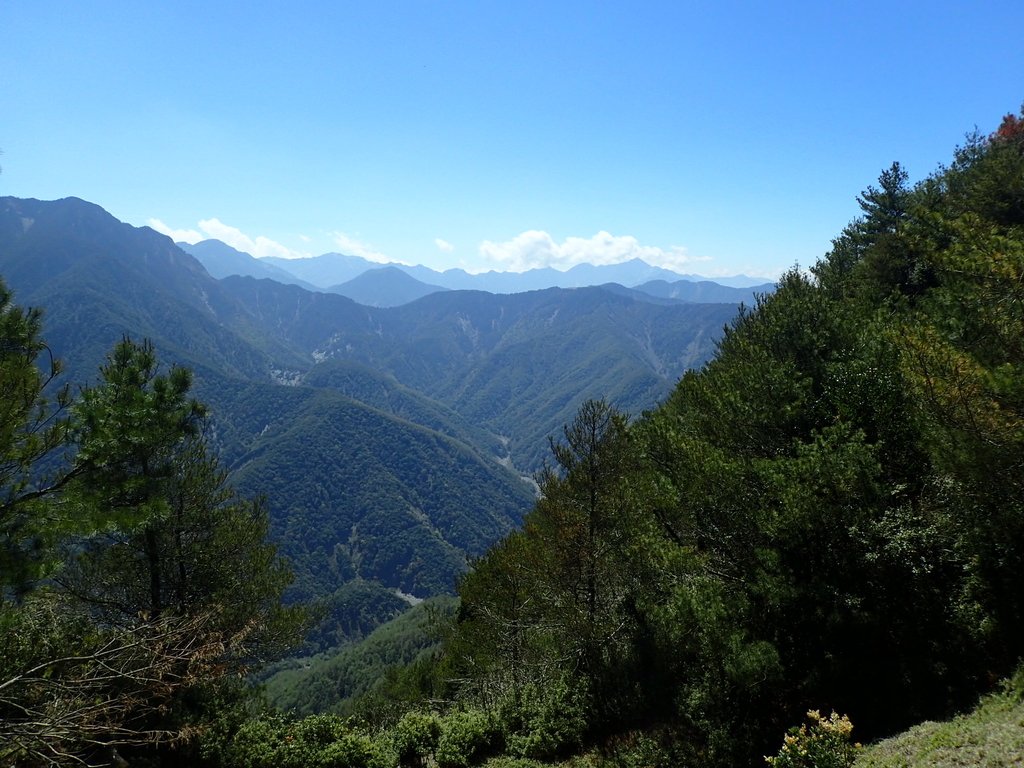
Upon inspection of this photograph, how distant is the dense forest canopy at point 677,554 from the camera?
952cm

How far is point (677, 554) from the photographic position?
13836 mm

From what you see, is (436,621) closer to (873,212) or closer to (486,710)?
(486,710)

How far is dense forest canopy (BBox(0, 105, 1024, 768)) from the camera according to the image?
9.52 m


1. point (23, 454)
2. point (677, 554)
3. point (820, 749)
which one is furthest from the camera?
point (677, 554)

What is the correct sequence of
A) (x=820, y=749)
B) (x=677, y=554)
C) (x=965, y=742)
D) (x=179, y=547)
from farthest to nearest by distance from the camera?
(x=179, y=547)
(x=677, y=554)
(x=820, y=749)
(x=965, y=742)

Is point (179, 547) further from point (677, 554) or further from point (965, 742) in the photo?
point (965, 742)

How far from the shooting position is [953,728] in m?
9.38

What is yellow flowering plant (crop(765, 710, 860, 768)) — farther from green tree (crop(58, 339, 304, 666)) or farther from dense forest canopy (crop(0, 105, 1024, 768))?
green tree (crop(58, 339, 304, 666))

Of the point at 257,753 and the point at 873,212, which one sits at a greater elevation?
the point at 873,212

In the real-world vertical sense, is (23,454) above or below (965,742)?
above

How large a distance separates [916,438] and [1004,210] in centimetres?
2007

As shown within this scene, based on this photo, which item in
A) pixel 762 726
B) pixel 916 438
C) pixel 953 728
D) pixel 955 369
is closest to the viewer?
pixel 953 728

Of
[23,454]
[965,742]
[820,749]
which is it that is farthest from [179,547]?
[965,742]

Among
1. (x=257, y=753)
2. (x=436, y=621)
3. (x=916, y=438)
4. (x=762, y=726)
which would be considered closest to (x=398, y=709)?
(x=436, y=621)
